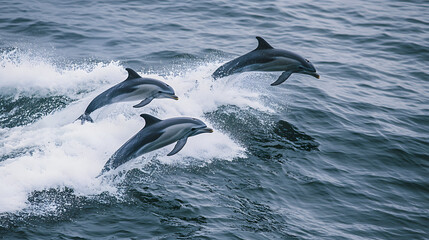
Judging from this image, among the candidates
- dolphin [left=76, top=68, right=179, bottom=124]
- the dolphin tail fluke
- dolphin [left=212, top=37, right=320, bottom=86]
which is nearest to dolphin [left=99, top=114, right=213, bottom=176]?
dolphin [left=76, top=68, right=179, bottom=124]

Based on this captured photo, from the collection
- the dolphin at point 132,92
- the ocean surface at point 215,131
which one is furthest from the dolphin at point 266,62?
the dolphin at point 132,92

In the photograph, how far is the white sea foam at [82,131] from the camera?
9648mm

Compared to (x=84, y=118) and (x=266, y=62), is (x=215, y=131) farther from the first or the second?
(x=84, y=118)

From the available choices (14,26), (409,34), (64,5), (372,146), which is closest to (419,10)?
(409,34)

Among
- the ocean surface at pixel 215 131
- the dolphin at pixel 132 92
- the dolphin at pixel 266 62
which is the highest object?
the dolphin at pixel 266 62

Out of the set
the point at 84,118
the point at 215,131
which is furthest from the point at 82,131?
the point at 215,131

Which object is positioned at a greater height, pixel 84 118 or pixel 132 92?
pixel 132 92

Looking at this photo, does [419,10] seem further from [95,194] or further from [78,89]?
[95,194]

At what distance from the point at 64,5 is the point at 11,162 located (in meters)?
13.9

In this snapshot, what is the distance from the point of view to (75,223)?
852 centimetres

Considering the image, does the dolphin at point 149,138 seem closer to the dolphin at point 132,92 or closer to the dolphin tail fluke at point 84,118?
the dolphin at point 132,92

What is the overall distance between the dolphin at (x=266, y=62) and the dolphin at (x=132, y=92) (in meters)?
2.30

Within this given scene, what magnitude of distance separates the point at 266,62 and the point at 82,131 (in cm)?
501

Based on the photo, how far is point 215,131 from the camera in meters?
12.3
